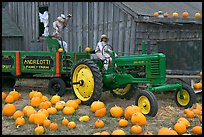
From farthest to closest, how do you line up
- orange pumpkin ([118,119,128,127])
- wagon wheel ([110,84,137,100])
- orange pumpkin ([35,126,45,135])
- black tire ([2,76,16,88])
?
1. black tire ([2,76,16,88])
2. wagon wheel ([110,84,137,100])
3. orange pumpkin ([118,119,128,127])
4. orange pumpkin ([35,126,45,135])

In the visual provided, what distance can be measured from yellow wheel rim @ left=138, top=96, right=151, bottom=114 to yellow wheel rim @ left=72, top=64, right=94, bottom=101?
134 centimetres

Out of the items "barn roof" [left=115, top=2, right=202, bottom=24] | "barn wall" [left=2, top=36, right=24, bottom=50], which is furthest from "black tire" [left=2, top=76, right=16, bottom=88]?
"barn wall" [left=2, top=36, right=24, bottom=50]

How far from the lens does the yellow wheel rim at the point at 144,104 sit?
6.28m

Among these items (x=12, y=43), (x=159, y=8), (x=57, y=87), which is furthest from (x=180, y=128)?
(x=12, y=43)

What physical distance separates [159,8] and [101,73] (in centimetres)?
528

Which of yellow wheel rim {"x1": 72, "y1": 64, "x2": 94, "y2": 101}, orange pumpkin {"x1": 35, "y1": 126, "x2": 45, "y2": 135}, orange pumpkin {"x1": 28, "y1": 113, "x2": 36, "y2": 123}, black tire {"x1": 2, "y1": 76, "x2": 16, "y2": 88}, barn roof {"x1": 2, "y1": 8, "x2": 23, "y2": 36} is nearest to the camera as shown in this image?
orange pumpkin {"x1": 35, "y1": 126, "x2": 45, "y2": 135}

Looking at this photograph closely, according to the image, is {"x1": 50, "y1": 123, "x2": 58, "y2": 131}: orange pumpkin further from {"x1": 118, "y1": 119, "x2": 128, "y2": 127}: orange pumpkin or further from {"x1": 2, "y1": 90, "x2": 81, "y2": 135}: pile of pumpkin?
{"x1": 118, "y1": 119, "x2": 128, "y2": 127}: orange pumpkin

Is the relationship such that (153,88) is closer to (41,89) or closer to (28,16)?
(41,89)

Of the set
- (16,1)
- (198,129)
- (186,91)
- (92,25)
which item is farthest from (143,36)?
(16,1)

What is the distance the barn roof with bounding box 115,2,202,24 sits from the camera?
32.3ft

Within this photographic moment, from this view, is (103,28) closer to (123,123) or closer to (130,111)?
(130,111)

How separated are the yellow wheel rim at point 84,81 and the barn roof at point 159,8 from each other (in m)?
3.03

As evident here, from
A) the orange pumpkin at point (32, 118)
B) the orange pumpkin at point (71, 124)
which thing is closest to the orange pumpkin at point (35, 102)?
the orange pumpkin at point (32, 118)

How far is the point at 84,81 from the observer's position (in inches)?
295
